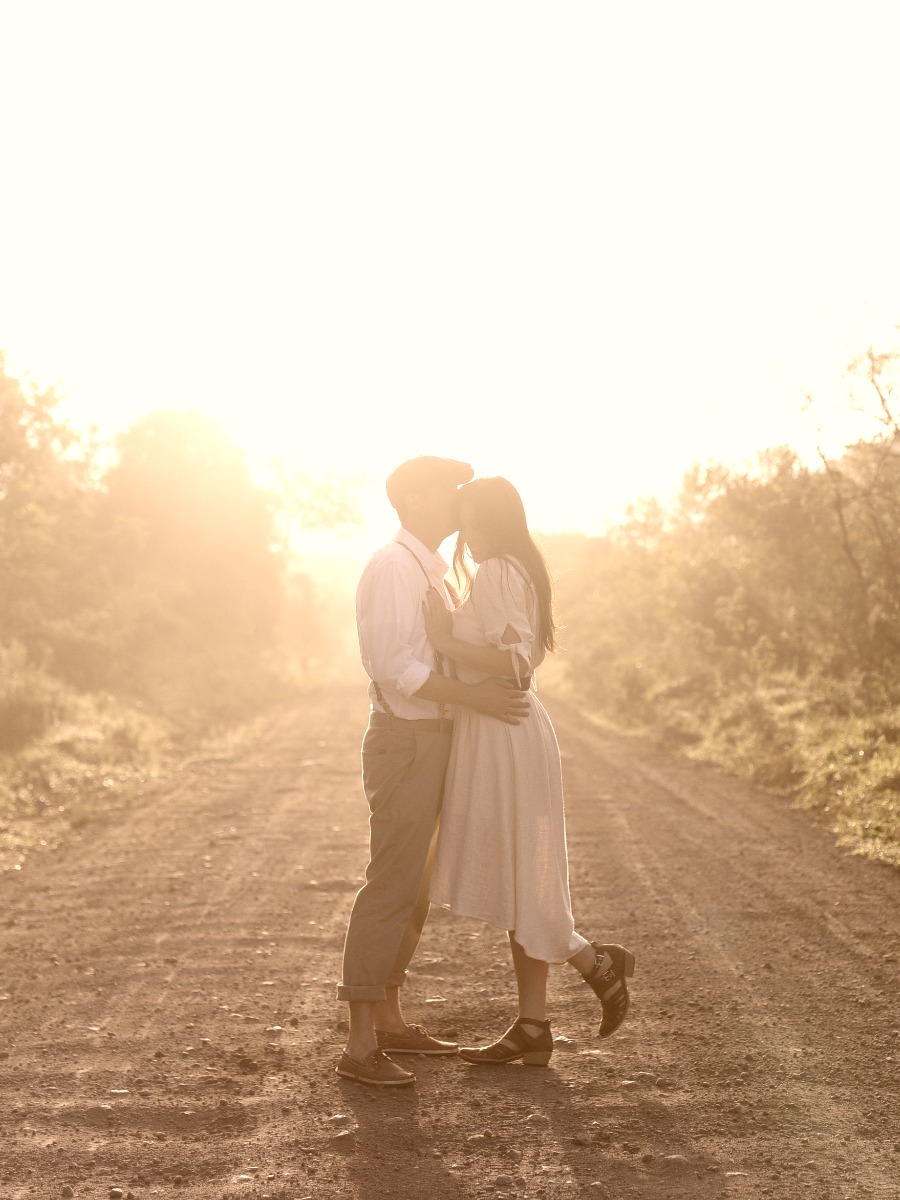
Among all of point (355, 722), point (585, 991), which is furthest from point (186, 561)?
point (585, 991)

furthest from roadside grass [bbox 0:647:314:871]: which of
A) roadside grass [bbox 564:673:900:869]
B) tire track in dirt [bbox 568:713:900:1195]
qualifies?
roadside grass [bbox 564:673:900:869]

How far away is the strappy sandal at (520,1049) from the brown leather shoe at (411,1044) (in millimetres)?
175

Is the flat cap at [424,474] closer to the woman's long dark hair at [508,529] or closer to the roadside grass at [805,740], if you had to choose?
the woman's long dark hair at [508,529]

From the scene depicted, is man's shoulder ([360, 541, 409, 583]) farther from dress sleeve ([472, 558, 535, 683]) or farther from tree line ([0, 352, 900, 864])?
tree line ([0, 352, 900, 864])

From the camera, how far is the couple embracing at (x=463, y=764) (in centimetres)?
466

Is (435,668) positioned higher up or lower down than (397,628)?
lower down

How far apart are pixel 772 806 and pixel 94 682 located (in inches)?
572

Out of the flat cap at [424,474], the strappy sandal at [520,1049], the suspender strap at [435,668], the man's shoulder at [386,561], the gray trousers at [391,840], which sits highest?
the flat cap at [424,474]

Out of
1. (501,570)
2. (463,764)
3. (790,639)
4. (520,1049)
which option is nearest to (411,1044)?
(520,1049)

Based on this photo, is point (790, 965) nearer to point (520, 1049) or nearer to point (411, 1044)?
point (520, 1049)

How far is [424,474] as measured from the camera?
484 cm

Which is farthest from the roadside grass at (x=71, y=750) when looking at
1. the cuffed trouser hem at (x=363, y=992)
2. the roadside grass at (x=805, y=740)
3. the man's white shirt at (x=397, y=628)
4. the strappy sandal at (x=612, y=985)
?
the roadside grass at (x=805, y=740)

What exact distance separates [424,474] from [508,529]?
387mm

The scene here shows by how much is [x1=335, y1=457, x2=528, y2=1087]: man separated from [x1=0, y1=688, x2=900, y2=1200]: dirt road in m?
0.37
